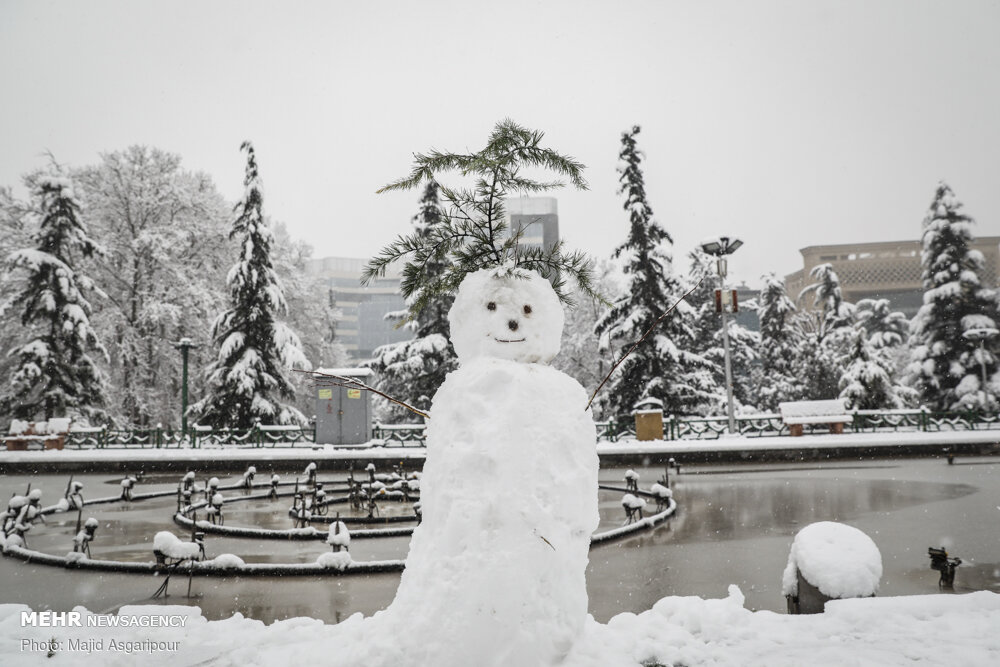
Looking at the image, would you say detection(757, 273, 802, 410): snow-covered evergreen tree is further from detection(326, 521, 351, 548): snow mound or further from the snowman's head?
the snowman's head

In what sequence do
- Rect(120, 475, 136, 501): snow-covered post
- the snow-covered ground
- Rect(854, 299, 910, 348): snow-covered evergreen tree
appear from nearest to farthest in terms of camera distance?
the snow-covered ground, Rect(120, 475, 136, 501): snow-covered post, Rect(854, 299, 910, 348): snow-covered evergreen tree

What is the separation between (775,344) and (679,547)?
2995cm

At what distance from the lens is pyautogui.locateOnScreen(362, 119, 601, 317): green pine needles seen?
160 inches

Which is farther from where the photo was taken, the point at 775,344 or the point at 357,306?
the point at 357,306

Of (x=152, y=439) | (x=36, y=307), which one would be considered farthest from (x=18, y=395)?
(x=152, y=439)

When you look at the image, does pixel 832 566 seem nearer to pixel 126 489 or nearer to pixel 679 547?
pixel 679 547

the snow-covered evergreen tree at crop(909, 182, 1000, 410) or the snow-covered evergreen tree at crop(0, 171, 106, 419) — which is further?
the snow-covered evergreen tree at crop(909, 182, 1000, 410)

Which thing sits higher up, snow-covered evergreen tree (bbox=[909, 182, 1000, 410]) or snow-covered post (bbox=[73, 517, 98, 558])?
snow-covered evergreen tree (bbox=[909, 182, 1000, 410])

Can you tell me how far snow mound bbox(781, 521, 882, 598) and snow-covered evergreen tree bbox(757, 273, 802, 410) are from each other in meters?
31.1

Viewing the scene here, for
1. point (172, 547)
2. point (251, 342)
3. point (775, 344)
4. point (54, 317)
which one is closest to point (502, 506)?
point (172, 547)

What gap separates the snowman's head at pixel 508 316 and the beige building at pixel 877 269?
128ft

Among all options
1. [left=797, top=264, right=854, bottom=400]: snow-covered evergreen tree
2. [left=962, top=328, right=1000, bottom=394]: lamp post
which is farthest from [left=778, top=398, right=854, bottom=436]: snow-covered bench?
[left=797, top=264, right=854, bottom=400]: snow-covered evergreen tree

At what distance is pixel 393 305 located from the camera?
7869 cm

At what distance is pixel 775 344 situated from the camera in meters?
34.9
